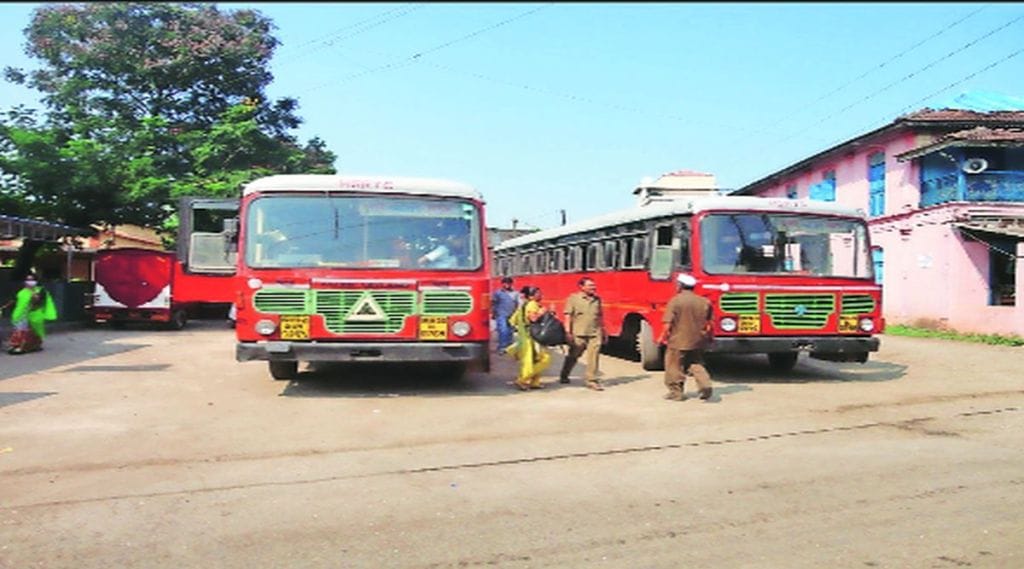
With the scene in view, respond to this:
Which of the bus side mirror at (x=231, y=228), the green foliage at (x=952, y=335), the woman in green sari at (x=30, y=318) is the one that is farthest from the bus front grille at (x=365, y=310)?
the green foliage at (x=952, y=335)

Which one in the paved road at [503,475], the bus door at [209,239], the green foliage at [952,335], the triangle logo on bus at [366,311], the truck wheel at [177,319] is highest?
the bus door at [209,239]

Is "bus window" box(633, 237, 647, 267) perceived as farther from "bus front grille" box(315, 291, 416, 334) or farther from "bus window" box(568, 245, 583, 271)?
"bus front grille" box(315, 291, 416, 334)

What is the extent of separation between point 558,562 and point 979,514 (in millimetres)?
2733

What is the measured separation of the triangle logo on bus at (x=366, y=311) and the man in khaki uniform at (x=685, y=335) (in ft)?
10.7

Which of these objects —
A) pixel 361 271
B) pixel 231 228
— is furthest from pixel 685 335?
pixel 231 228

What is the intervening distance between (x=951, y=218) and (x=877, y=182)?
5079 mm

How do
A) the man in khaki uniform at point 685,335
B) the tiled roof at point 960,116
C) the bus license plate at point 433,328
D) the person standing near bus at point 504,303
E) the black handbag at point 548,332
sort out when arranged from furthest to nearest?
the tiled roof at point 960,116 → the person standing near bus at point 504,303 → the black handbag at point 548,332 → the man in khaki uniform at point 685,335 → the bus license plate at point 433,328

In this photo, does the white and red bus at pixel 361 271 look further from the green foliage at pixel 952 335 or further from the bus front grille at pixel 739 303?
the green foliage at pixel 952 335

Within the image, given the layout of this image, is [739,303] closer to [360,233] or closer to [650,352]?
[650,352]

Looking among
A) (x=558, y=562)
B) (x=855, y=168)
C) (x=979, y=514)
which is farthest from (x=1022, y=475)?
(x=855, y=168)

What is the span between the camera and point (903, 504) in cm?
561

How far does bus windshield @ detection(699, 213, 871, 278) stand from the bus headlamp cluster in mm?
604

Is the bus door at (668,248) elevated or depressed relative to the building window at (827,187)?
depressed

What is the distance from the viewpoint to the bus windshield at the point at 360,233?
9.99m
